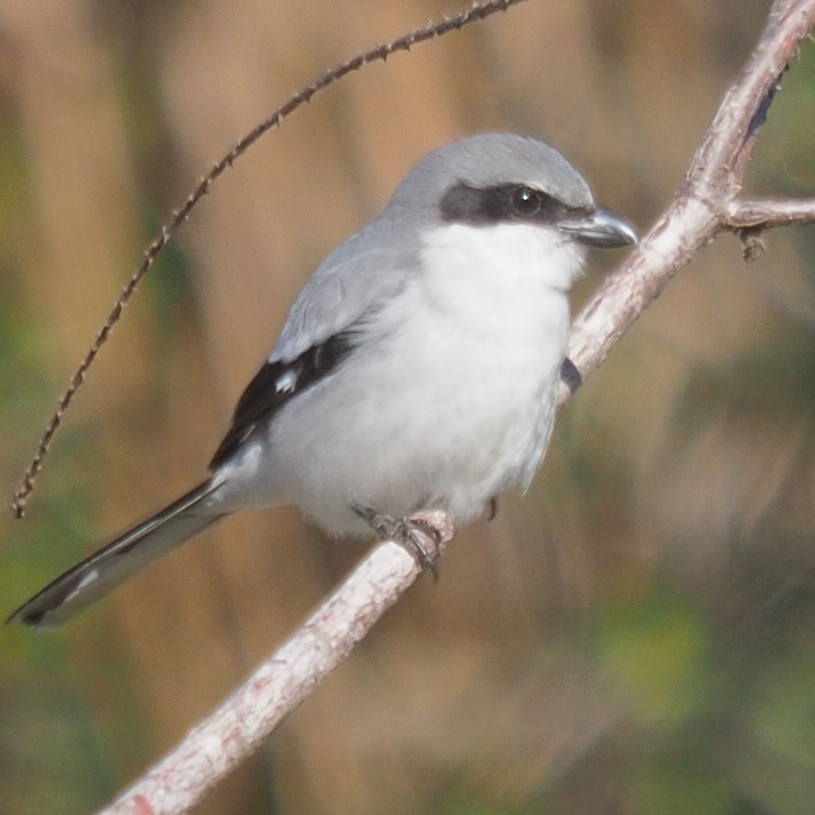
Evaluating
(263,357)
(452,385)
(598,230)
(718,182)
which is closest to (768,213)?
(718,182)

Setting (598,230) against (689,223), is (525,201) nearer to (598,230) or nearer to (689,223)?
(598,230)

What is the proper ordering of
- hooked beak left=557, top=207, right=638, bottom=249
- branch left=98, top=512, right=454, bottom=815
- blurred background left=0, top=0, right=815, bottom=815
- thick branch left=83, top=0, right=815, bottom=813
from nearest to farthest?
branch left=98, top=512, right=454, bottom=815, thick branch left=83, top=0, right=815, bottom=813, hooked beak left=557, top=207, right=638, bottom=249, blurred background left=0, top=0, right=815, bottom=815

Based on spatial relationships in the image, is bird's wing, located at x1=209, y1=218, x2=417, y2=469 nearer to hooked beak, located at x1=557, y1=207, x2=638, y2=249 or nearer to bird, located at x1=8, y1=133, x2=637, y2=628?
bird, located at x1=8, y1=133, x2=637, y2=628

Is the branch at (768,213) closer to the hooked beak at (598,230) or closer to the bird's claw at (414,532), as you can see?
the hooked beak at (598,230)

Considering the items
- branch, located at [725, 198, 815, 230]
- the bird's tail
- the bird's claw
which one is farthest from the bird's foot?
branch, located at [725, 198, 815, 230]

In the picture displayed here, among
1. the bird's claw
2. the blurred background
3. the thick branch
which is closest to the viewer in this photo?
the thick branch

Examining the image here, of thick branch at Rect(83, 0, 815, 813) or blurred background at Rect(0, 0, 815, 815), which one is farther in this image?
blurred background at Rect(0, 0, 815, 815)

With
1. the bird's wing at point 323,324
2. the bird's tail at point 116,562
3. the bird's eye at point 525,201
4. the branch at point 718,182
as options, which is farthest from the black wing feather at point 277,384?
the branch at point 718,182
